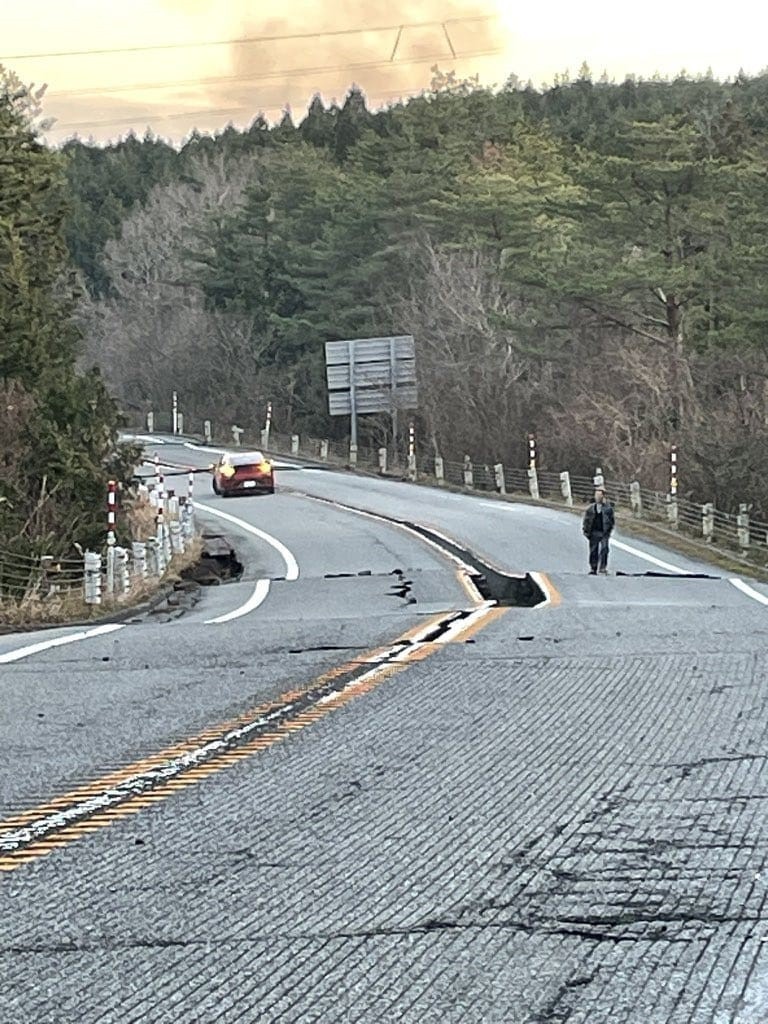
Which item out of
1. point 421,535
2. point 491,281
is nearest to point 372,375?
point 491,281

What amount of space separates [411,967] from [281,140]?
339ft

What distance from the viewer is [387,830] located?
21.5ft

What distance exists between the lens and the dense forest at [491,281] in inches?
1850

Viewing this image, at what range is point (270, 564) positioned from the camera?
102 ft

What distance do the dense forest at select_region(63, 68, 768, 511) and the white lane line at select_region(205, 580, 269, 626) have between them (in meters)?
16.3

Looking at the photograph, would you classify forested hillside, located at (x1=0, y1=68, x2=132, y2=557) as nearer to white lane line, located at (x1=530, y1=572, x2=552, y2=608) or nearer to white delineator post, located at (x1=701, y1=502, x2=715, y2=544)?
white lane line, located at (x1=530, y1=572, x2=552, y2=608)

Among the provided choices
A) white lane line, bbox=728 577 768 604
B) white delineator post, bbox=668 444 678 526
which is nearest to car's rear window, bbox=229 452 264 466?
white delineator post, bbox=668 444 678 526

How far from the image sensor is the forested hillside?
85.7ft

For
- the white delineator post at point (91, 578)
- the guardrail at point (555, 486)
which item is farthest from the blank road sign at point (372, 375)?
the white delineator post at point (91, 578)

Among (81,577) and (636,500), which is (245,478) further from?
(81,577)

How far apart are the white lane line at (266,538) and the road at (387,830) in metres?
15.4

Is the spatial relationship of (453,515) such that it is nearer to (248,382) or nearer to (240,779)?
(240,779)

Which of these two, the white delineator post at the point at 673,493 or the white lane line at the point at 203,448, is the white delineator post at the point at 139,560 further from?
the white lane line at the point at 203,448

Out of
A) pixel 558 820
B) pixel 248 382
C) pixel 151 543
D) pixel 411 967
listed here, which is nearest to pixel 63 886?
pixel 411 967
